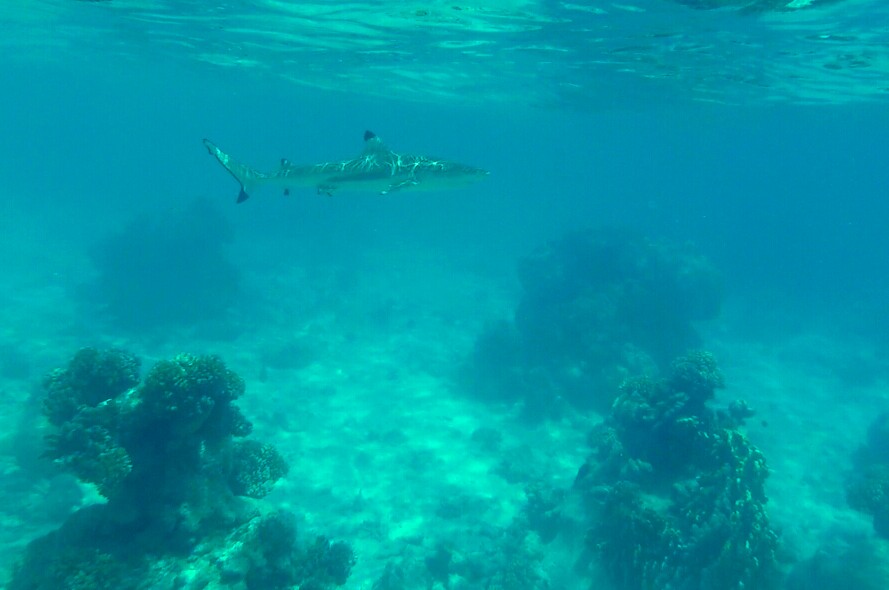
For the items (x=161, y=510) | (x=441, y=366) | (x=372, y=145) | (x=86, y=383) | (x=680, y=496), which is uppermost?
(x=372, y=145)

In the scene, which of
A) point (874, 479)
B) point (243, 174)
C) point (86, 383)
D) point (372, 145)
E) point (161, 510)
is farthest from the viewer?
point (874, 479)

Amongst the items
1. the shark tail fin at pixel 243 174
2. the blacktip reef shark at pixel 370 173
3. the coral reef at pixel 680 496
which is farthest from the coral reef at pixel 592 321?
A: the shark tail fin at pixel 243 174

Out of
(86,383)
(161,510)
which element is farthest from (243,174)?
(161,510)

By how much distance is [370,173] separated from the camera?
37.6 feet

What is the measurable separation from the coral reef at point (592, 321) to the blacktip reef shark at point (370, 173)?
11803 millimetres

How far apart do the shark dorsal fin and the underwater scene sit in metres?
0.12

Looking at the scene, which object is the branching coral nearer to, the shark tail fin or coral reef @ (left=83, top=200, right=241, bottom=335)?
the shark tail fin

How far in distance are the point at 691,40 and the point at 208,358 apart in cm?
2142

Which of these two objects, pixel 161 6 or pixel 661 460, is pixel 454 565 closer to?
pixel 661 460

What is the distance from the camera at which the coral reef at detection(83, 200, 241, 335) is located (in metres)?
26.5

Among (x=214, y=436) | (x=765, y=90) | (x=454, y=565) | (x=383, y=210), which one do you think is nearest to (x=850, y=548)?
(x=454, y=565)

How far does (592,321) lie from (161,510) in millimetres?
17639

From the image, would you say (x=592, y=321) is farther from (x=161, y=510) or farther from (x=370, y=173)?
(x=161, y=510)

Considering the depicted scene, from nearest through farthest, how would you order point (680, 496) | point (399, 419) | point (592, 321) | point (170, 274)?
point (680, 496), point (399, 419), point (592, 321), point (170, 274)
